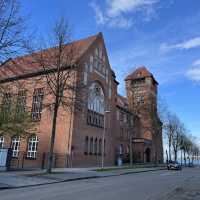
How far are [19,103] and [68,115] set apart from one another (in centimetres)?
885

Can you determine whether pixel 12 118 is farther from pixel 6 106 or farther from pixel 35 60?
pixel 35 60

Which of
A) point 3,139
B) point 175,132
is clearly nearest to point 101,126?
point 3,139

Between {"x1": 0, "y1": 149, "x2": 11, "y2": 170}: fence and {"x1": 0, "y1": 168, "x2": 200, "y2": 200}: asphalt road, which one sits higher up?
{"x1": 0, "y1": 149, "x2": 11, "y2": 170}: fence

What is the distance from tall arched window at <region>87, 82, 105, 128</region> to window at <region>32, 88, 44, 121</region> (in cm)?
700

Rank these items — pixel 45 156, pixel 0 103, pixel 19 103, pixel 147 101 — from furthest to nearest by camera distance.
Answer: pixel 147 101 < pixel 45 156 < pixel 19 103 < pixel 0 103

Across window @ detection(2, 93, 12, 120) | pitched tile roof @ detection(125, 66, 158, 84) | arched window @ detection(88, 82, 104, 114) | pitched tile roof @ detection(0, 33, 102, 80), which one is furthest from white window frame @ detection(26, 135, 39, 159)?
pitched tile roof @ detection(125, 66, 158, 84)

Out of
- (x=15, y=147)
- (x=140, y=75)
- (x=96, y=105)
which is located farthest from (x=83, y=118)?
(x=140, y=75)

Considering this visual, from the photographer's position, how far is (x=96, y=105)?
141ft

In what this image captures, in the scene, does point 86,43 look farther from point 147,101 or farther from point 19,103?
point 19,103

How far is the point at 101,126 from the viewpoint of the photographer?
43.5 metres

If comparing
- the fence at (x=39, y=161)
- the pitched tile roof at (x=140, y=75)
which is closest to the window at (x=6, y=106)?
the fence at (x=39, y=161)

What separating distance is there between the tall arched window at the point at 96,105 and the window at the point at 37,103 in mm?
7004

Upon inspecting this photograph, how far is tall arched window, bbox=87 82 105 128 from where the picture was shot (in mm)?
41094

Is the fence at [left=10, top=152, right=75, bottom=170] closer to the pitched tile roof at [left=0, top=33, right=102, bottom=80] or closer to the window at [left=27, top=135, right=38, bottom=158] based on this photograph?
the window at [left=27, top=135, right=38, bottom=158]
